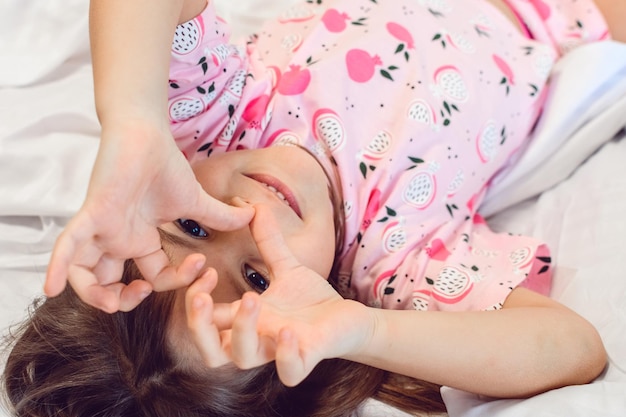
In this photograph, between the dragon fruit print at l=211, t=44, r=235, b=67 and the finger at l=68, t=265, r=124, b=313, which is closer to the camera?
the finger at l=68, t=265, r=124, b=313

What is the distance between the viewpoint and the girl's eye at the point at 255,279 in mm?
822

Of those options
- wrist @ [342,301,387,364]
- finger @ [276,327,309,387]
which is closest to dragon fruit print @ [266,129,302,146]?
wrist @ [342,301,387,364]

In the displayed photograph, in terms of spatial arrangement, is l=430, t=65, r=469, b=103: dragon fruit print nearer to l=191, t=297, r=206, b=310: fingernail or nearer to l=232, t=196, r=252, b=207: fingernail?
l=232, t=196, r=252, b=207: fingernail

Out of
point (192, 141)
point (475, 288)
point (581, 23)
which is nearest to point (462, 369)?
point (475, 288)

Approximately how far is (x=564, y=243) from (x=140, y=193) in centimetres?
65

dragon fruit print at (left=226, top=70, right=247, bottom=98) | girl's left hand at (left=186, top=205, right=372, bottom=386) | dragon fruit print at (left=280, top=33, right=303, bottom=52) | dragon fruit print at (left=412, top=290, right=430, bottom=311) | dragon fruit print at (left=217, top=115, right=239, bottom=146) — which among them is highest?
dragon fruit print at (left=280, top=33, right=303, bottom=52)

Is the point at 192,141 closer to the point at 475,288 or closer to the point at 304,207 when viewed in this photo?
the point at 304,207

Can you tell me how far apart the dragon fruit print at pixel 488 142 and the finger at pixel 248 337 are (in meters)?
0.56

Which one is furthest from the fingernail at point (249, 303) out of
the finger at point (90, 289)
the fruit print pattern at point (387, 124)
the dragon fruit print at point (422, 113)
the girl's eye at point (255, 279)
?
the dragon fruit print at point (422, 113)

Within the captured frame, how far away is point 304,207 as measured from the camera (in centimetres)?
88

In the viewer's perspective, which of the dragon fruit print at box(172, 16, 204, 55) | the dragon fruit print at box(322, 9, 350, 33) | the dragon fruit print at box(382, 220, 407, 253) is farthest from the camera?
the dragon fruit print at box(322, 9, 350, 33)

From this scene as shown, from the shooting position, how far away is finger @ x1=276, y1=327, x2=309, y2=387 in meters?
0.60

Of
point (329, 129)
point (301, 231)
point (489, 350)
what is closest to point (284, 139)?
point (329, 129)

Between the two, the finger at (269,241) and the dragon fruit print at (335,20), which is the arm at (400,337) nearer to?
the finger at (269,241)
